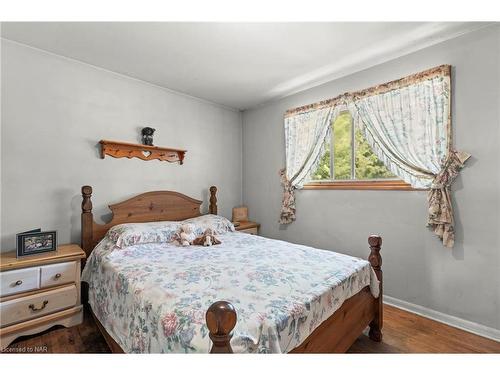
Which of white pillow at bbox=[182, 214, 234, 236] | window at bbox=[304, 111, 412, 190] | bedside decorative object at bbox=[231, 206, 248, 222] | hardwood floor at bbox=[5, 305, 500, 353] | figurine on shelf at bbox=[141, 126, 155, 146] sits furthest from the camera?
bedside decorative object at bbox=[231, 206, 248, 222]

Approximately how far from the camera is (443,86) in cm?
211

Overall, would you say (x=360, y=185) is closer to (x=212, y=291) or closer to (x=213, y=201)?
(x=213, y=201)

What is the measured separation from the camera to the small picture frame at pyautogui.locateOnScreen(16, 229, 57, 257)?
1963 millimetres

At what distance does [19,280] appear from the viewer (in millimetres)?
1860

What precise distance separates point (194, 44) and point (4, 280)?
236 centimetres

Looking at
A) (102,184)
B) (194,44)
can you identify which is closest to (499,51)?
(194,44)

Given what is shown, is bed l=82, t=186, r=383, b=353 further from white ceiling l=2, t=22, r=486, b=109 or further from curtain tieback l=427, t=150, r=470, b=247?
white ceiling l=2, t=22, r=486, b=109

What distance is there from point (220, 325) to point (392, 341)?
171 cm

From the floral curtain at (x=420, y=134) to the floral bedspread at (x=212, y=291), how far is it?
94 centimetres

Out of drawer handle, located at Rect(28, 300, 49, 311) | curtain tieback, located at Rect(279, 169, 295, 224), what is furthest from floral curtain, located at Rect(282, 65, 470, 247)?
drawer handle, located at Rect(28, 300, 49, 311)

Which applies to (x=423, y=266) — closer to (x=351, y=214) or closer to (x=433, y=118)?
(x=351, y=214)

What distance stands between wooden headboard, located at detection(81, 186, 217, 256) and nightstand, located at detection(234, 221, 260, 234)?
429 millimetres

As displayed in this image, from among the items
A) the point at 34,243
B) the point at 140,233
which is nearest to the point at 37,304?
the point at 34,243

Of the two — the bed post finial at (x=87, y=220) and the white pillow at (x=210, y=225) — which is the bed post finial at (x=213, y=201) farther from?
the bed post finial at (x=87, y=220)
